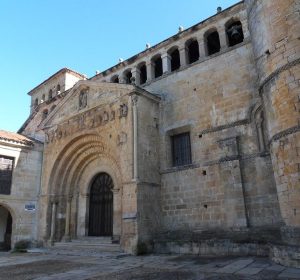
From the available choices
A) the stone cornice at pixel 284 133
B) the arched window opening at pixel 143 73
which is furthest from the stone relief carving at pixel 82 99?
the stone cornice at pixel 284 133

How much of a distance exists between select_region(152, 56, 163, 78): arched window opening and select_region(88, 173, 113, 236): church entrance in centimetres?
591

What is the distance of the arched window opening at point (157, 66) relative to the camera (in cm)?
1539

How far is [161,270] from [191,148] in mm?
5868

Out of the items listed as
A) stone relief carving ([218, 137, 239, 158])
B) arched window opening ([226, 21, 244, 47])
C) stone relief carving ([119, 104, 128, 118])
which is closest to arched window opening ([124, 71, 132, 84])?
stone relief carving ([119, 104, 128, 118])

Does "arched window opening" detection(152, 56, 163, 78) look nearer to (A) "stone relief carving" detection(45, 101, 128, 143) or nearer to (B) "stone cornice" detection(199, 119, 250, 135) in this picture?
(A) "stone relief carving" detection(45, 101, 128, 143)

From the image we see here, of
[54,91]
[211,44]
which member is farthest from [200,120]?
[54,91]

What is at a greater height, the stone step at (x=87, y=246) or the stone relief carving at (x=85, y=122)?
the stone relief carving at (x=85, y=122)

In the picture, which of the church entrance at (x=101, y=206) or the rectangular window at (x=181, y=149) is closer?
the rectangular window at (x=181, y=149)

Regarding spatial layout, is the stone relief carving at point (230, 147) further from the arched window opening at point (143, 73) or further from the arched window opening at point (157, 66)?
the arched window opening at point (143, 73)

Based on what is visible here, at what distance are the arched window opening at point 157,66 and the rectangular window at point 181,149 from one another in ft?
14.0

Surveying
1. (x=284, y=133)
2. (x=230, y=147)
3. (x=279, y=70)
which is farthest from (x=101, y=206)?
(x=279, y=70)

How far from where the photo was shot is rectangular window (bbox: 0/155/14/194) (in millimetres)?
14367

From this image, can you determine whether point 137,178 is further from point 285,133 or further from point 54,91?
point 54,91

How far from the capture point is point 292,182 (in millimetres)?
7422
